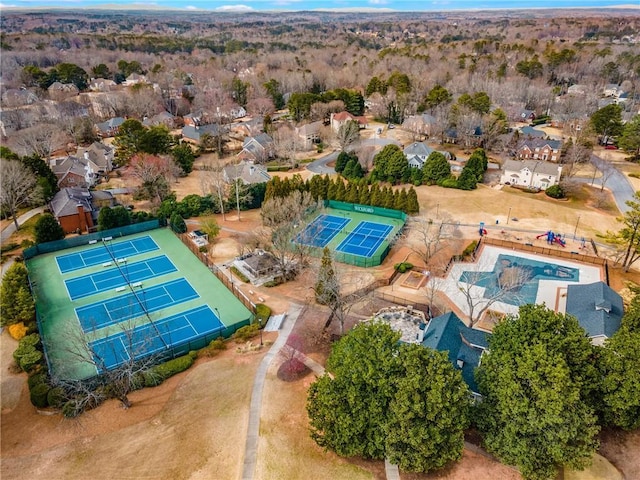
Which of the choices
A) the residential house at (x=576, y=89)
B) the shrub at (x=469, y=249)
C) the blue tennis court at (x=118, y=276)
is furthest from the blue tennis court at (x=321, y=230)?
the residential house at (x=576, y=89)

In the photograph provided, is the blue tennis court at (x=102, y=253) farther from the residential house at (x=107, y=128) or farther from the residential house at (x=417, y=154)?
the residential house at (x=107, y=128)

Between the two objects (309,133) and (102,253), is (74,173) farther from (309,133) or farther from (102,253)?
(309,133)

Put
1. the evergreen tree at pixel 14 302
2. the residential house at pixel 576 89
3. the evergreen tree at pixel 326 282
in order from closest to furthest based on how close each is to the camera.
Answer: the evergreen tree at pixel 14 302
the evergreen tree at pixel 326 282
the residential house at pixel 576 89

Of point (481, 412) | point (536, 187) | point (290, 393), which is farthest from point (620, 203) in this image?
Answer: point (290, 393)

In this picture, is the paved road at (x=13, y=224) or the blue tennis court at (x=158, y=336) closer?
the blue tennis court at (x=158, y=336)

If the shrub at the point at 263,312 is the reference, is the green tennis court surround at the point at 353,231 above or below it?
below

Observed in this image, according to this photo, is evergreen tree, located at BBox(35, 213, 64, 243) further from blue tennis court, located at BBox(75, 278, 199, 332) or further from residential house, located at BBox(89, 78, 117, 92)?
residential house, located at BBox(89, 78, 117, 92)

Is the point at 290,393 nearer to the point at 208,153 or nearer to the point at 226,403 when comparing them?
the point at 226,403

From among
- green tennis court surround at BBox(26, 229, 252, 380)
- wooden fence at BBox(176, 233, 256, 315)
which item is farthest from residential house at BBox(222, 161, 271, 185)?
green tennis court surround at BBox(26, 229, 252, 380)
